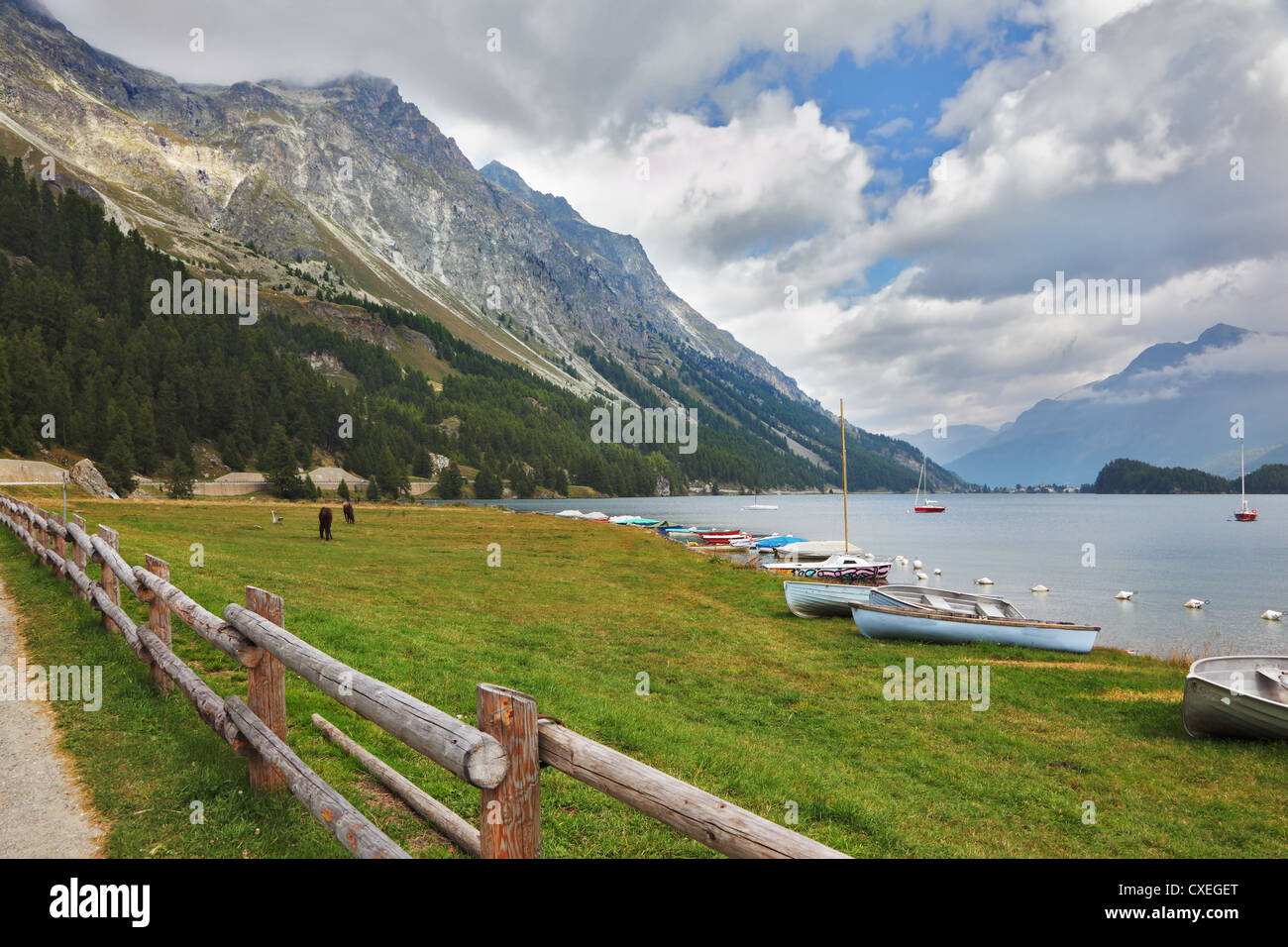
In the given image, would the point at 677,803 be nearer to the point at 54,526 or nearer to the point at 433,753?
the point at 433,753

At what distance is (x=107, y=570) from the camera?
12336 millimetres

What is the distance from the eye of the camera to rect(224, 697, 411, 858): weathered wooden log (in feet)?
15.5

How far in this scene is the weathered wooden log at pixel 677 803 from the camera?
3049 mm

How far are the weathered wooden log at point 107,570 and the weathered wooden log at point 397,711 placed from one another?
752cm

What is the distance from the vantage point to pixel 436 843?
6656mm

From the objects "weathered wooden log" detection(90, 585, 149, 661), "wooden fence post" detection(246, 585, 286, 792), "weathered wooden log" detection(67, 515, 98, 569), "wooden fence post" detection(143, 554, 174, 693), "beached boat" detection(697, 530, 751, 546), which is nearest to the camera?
"wooden fence post" detection(246, 585, 286, 792)

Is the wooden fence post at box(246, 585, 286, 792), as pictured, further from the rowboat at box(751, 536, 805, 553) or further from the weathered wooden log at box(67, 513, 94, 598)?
the rowboat at box(751, 536, 805, 553)

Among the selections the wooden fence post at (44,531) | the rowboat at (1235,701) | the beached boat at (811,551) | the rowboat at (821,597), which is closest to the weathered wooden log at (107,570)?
the wooden fence post at (44,531)

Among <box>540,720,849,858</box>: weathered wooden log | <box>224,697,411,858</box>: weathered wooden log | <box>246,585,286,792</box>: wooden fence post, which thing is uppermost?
<box>540,720,849,858</box>: weathered wooden log

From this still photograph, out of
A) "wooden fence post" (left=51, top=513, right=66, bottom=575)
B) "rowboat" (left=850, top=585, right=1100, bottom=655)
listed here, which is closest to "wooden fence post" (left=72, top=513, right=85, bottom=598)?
"wooden fence post" (left=51, top=513, right=66, bottom=575)

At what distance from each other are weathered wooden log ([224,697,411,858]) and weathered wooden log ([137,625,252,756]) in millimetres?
111

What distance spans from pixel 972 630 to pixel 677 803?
2459 cm
